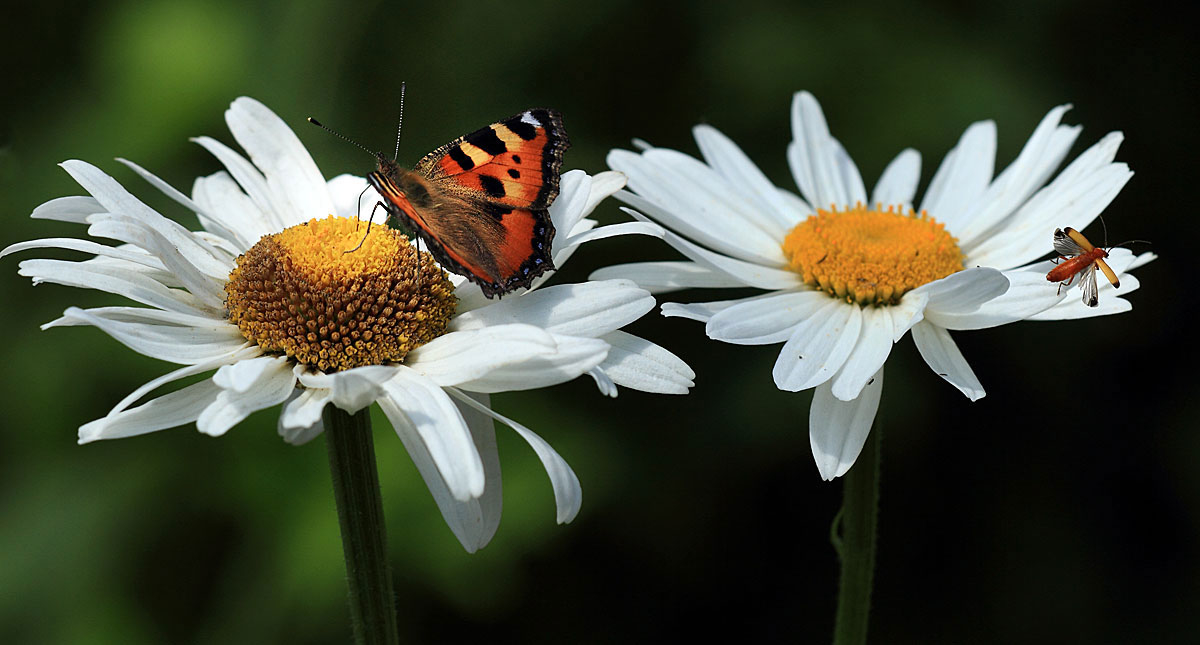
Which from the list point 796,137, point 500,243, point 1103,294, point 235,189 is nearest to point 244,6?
point 235,189

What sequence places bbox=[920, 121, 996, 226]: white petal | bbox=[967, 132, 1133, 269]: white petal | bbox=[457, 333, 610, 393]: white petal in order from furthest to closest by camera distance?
bbox=[920, 121, 996, 226]: white petal
bbox=[967, 132, 1133, 269]: white petal
bbox=[457, 333, 610, 393]: white petal

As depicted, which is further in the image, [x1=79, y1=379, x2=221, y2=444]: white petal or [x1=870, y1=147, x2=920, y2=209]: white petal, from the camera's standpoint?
[x1=870, y1=147, x2=920, y2=209]: white petal

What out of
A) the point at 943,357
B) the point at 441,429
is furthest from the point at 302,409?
the point at 943,357

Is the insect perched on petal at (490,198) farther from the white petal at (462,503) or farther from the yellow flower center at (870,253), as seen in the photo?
the yellow flower center at (870,253)

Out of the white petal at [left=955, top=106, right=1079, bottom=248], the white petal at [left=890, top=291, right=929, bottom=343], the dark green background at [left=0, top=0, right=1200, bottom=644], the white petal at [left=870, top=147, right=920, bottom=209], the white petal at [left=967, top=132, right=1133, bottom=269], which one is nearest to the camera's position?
the white petal at [left=890, top=291, right=929, bottom=343]

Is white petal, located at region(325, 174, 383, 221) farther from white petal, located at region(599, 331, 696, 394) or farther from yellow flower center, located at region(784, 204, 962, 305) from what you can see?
yellow flower center, located at region(784, 204, 962, 305)

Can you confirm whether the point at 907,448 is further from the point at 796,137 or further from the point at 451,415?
the point at 451,415

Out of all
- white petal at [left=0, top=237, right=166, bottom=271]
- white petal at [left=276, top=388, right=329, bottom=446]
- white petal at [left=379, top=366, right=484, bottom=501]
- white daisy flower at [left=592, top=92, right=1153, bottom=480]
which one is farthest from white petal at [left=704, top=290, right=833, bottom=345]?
white petal at [left=0, top=237, right=166, bottom=271]
